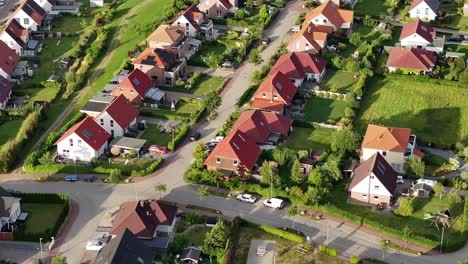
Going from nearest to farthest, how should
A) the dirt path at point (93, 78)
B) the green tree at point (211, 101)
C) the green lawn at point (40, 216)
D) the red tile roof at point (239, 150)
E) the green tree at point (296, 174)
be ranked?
the green lawn at point (40, 216), the green tree at point (296, 174), the red tile roof at point (239, 150), the dirt path at point (93, 78), the green tree at point (211, 101)

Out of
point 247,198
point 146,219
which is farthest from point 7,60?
point 247,198

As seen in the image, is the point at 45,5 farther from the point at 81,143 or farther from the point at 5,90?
the point at 81,143

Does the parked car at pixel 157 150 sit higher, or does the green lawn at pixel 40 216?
the green lawn at pixel 40 216

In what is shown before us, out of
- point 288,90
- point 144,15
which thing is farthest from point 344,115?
point 144,15

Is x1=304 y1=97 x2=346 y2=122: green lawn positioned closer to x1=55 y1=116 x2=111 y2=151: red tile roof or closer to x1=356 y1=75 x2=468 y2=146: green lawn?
x1=356 y1=75 x2=468 y2=146: green lawn

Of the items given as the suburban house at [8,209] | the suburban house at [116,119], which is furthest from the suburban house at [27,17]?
the suburban house at [8,209]

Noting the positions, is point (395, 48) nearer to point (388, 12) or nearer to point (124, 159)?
point (388, 12)

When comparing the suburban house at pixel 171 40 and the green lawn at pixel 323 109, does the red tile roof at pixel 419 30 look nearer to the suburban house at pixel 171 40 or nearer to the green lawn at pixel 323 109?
the green lawn at pixel 323 109
